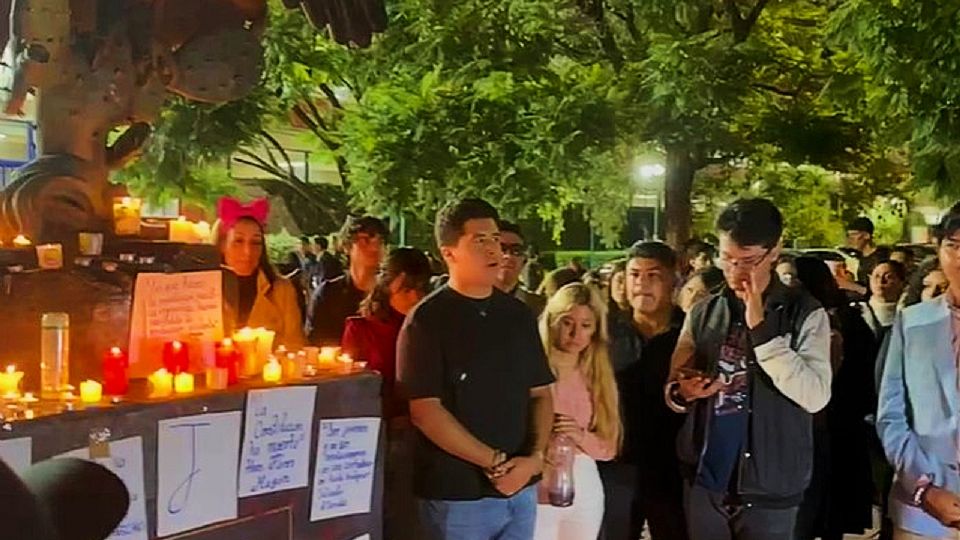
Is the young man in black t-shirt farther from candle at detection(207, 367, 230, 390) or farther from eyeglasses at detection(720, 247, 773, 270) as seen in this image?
eyeglasses at detection(720, 247, 773, 270)

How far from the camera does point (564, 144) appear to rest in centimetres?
939

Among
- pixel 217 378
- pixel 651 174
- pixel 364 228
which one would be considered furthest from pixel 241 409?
pixel 651 174

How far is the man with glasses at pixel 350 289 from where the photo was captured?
16.6ft

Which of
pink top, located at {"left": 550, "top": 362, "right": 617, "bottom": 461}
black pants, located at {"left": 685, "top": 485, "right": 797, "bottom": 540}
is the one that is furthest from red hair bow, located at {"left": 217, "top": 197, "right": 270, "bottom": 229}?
black pants, located at {"left": 685, "top": 485, "right": 797, "bottom": 540}

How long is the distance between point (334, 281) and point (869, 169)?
8375 millimetres

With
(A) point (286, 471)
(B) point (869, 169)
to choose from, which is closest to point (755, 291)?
(A) point (286, 471)

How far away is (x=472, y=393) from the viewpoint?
12.4 feet

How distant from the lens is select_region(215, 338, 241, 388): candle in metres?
3.54

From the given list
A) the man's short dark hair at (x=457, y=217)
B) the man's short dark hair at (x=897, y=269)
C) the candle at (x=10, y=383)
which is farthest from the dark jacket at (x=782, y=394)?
the man's short dark hair at (x=897, y=269)

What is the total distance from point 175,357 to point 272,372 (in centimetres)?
29

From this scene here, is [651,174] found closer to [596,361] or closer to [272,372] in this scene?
[596,361]

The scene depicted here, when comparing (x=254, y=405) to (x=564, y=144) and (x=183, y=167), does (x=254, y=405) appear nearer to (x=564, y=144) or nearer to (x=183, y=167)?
(x=564, y=144)

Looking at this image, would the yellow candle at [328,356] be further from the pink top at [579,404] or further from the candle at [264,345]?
the pink top at [579,404]

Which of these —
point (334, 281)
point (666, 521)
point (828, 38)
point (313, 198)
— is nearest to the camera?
point (666, 521)
